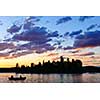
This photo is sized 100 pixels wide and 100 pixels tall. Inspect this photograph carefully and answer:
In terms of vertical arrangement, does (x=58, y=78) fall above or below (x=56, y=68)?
below

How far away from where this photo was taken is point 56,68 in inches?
180

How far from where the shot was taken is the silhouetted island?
4523 millimetres

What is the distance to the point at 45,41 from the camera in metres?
4.55

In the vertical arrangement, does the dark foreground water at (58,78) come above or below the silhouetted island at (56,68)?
below

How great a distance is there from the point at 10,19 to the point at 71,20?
609 mm

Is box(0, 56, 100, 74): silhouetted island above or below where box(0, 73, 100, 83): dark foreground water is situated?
above

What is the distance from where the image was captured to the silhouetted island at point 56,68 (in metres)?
4.52

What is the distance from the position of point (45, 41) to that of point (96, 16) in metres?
0.57
